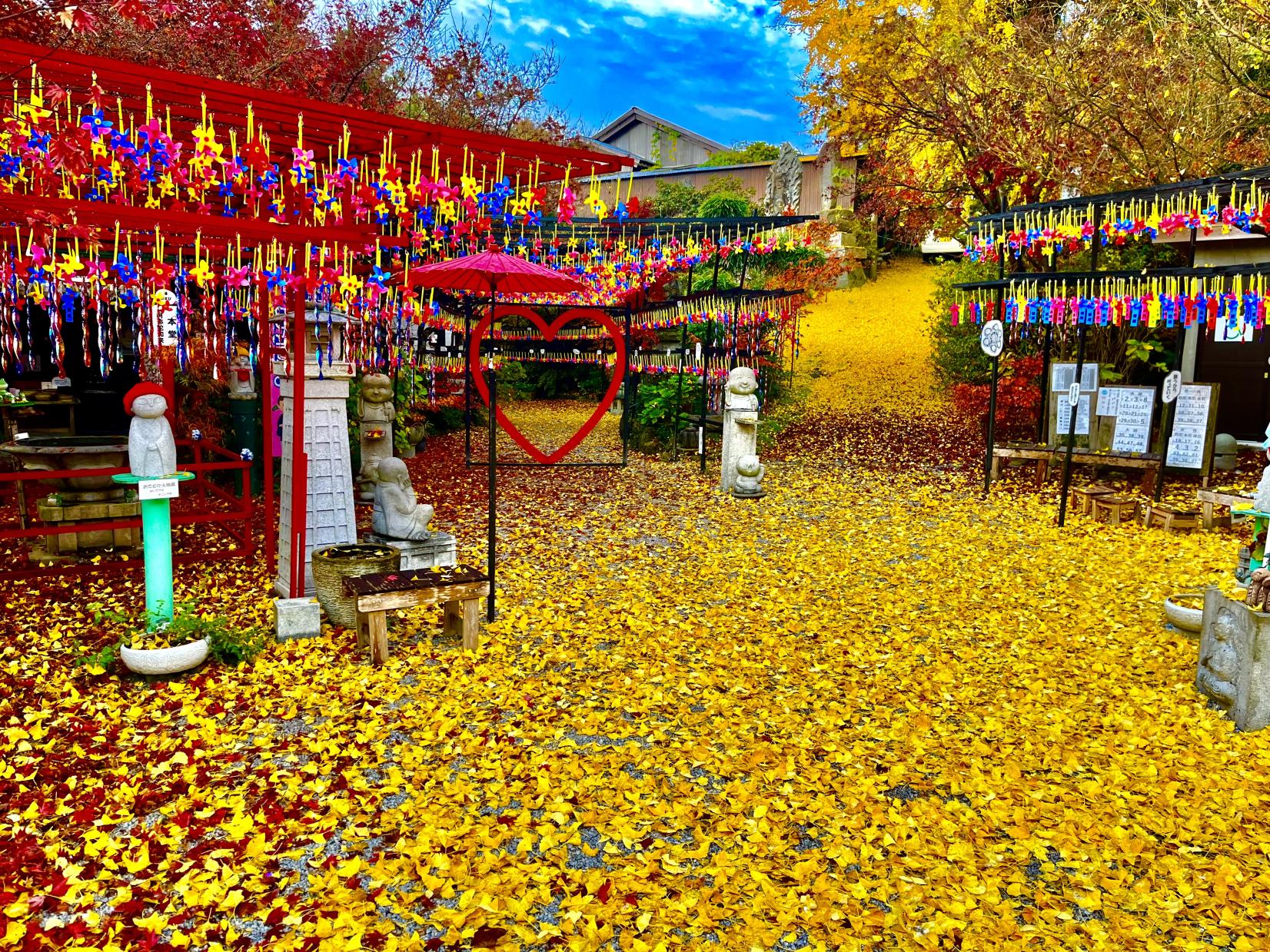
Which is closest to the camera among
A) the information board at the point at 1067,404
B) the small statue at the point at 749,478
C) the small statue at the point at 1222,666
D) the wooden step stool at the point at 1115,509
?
the small statue at the point at 1222,666

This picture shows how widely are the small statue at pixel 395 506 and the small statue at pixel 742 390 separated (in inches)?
232

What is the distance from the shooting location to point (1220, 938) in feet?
10.5

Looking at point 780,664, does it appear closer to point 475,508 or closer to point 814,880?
point 814,880

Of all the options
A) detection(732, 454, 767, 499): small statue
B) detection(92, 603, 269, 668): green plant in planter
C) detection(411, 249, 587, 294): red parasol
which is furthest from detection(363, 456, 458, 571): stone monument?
detection(732, 454, 767, 499): small statue

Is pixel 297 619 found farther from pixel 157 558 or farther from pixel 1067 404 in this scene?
pixel 1067 404

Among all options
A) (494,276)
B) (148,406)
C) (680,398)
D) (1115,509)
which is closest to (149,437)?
(148,406)

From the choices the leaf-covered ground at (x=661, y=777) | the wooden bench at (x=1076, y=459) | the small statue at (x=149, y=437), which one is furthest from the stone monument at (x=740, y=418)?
the small statue at (x=149, y=437)

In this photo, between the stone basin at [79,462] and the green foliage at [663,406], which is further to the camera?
the green foliage at [663,406]

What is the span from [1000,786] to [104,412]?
13.0 metres

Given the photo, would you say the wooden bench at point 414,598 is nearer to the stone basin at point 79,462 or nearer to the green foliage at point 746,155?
the stone basin at point 79,462

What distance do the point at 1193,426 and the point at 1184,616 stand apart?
5772 millimetres

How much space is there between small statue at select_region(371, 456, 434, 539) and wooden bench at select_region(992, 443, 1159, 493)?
842 cm

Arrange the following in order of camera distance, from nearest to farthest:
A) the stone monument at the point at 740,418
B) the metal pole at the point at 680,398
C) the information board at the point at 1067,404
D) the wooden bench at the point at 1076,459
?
1. the wooden bench at the point at 1076,459
2. the information board at the point at 1067,404
3. the stone monument at the point at 740,418
4. the metal pole at the point at 680,398

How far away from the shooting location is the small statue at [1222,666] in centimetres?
496
